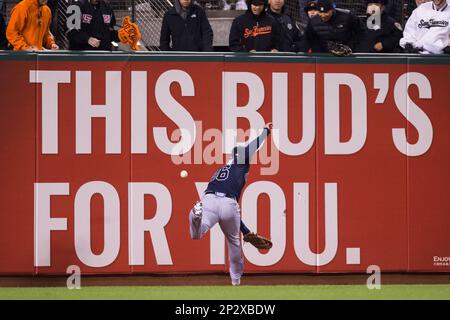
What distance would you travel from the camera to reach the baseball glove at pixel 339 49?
15664 mm

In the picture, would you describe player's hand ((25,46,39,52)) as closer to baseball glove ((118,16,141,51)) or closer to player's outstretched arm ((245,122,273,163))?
baseball glove ((118,16,141,51))

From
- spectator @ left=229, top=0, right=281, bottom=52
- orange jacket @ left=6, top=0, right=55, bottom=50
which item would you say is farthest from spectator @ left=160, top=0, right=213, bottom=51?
orange jacket @ left=6, top=0, right=55, bottom=50

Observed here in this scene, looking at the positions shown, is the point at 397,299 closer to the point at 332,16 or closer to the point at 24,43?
the point at 332,16

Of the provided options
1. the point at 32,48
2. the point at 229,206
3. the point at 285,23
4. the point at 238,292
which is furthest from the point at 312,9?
the point at 238,292

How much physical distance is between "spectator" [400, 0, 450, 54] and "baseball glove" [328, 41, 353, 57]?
94 centimetres

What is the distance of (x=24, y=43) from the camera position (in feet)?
50.7

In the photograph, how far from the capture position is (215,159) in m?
15.5

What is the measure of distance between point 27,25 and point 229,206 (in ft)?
12.2

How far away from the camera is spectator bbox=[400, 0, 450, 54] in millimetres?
15953

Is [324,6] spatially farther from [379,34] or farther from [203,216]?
[203,216]

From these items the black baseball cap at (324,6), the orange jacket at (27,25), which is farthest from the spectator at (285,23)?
the orange jacket at (27,25)

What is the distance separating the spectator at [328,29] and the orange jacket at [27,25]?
3696 mm
